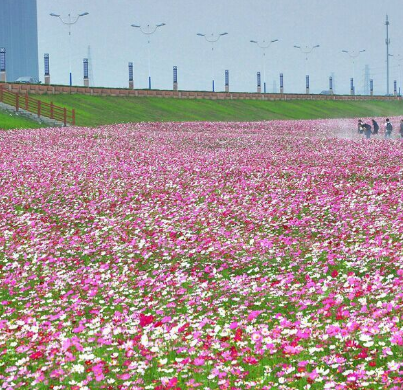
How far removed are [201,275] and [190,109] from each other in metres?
68.7

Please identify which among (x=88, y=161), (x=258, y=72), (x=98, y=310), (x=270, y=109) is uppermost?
(x=258, y=72)

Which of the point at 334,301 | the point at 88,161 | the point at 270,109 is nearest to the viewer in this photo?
the point at 334,301

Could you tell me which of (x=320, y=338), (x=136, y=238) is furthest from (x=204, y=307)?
(x=136, y=238)

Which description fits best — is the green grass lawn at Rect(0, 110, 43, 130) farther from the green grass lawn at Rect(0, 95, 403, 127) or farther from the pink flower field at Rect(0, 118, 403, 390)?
the pink flower field at Rect(0, 118, 403, 390)

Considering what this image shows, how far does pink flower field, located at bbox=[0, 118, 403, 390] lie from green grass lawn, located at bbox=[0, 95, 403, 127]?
101 ft

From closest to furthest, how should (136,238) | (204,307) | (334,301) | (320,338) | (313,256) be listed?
(320,338)
(334,301)
(204,307)
(313,256)
(136,238)

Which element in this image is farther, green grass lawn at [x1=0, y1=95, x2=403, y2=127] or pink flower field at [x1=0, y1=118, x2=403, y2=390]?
green grass lawn at [x1=0, y1=95, x2=403, y2=127]

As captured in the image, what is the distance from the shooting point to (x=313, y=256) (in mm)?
14750

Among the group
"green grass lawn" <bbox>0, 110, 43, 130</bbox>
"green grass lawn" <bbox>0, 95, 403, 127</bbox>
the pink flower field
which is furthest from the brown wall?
the pink flower field

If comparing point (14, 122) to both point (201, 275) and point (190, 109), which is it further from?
point (201, 275)

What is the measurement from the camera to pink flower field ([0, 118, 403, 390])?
849 cm

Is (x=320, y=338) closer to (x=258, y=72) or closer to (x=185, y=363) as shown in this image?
(x=185, y=363)

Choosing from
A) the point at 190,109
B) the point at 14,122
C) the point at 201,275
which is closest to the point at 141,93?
the point at 190,109

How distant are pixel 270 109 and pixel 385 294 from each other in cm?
8594
